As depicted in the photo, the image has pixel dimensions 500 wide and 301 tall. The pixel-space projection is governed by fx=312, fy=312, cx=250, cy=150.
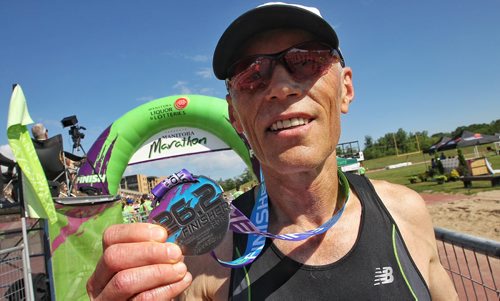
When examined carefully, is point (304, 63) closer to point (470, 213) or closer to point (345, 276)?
point (345, 276)

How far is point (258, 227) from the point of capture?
1589mm

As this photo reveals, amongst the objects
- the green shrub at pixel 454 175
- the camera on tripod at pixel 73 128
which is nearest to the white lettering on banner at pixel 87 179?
the camera on tripod at pixel 73 128

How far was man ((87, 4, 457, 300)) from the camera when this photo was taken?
139cm

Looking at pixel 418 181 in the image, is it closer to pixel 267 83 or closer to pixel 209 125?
pixel 209 125

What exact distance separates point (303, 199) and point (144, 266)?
0.94m

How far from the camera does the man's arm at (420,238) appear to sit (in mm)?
1572

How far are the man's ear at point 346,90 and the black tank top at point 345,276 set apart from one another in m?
0.70

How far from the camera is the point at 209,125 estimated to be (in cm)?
873

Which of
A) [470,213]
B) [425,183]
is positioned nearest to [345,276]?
[470,213]

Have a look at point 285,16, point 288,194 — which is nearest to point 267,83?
point 285,16

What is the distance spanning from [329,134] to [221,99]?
7.53m

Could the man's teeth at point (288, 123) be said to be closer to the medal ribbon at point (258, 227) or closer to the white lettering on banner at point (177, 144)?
the medal ribbon at point (258, 227)

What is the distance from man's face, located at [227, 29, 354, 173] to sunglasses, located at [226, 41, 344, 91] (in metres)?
0.02

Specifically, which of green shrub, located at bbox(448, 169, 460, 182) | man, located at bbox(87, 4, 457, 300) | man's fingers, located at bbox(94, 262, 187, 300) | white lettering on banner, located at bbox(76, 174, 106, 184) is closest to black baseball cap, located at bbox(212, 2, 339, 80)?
man, located at bbox(87, 4, 457, 300)
